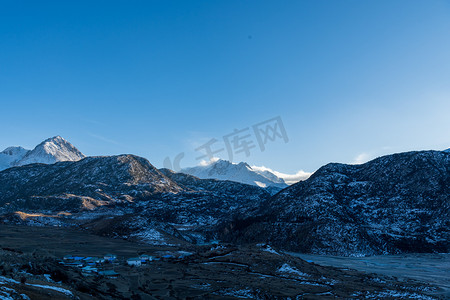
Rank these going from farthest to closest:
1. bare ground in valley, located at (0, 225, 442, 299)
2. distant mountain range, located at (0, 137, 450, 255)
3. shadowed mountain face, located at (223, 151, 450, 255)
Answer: distant mountain range, located at (0, 137, 450, 255)
shadowed mountain face, located at (223, 151, 450, 255)
bare ground in valley, located at (0, 225, 442, 299)

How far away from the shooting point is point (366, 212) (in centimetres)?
12800

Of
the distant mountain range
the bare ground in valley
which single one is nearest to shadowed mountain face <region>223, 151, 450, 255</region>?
the distant mountain range

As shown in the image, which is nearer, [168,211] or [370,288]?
[370,288]

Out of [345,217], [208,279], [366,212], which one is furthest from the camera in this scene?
[366,212]

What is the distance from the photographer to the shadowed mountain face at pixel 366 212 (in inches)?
4112

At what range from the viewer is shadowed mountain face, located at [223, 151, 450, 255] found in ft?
343

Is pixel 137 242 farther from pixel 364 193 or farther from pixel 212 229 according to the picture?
pixel 364 193

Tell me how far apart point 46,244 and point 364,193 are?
131155 millimetres

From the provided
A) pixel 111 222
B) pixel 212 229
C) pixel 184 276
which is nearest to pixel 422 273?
pixel 184 276

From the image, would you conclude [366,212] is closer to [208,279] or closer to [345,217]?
[345,217]

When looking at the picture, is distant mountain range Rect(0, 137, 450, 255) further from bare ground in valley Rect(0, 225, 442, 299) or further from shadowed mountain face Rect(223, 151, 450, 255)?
bare ground in valley Rect(0, 225, 442, 299)

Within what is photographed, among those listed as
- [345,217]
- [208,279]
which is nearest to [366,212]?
[345,217]

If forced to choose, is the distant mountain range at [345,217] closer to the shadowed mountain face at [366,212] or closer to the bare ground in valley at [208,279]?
the shadowed mountain face at [366,212]

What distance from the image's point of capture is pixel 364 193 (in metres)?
141
